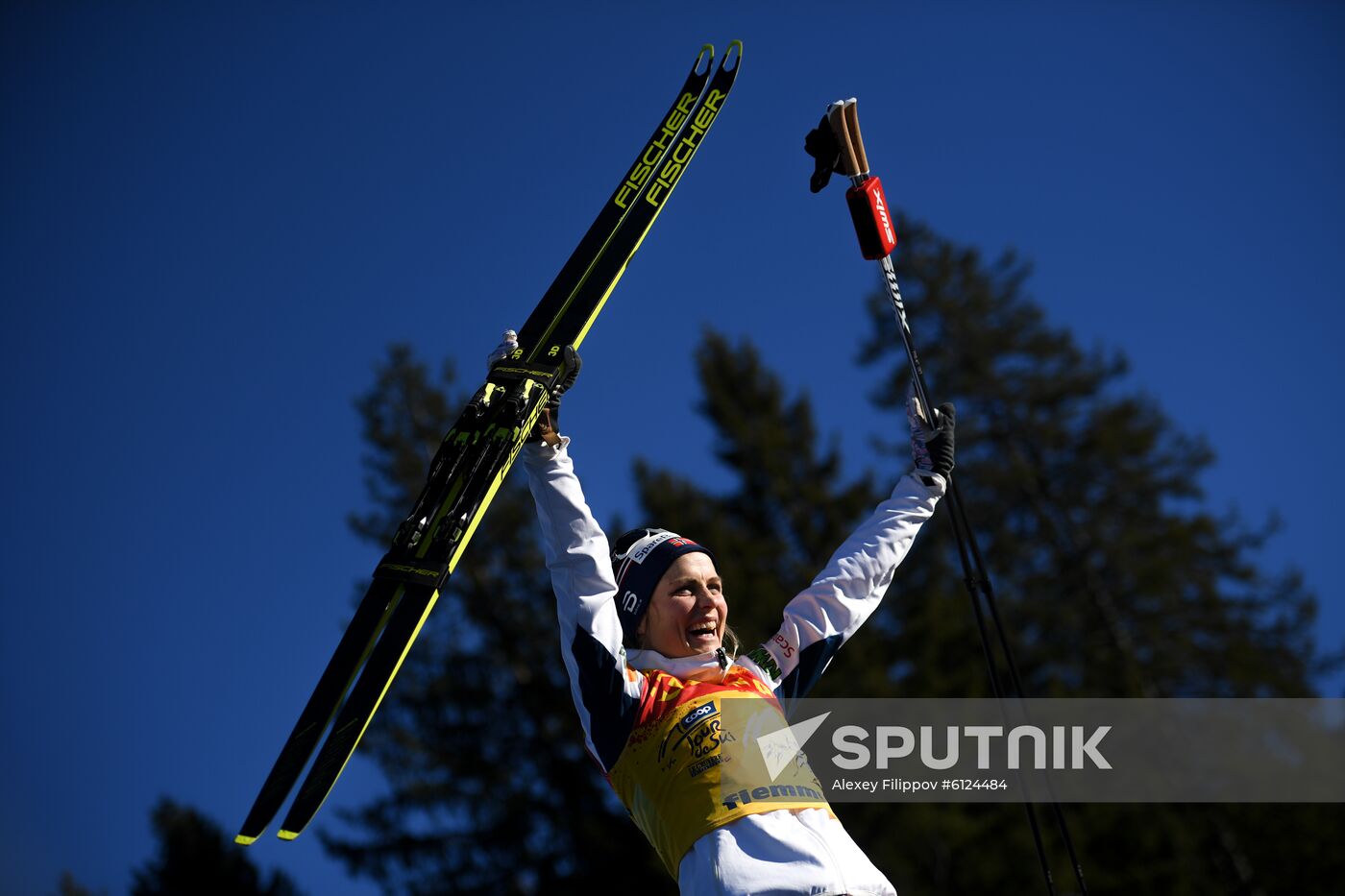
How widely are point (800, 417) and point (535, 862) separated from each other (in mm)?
8370

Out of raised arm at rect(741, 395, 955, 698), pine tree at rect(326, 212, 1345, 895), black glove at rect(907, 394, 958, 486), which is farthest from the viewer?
pine tree at rect(326, 212, 1345, 895)

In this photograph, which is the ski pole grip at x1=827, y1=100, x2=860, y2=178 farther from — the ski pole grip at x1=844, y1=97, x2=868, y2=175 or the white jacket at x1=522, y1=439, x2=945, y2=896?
the white jacket at x1=522, y1=439, x2=945, y2=896

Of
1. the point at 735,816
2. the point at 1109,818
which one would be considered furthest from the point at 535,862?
the point at 735,816

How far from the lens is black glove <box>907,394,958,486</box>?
163 inches

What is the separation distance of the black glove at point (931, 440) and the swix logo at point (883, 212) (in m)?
0.71

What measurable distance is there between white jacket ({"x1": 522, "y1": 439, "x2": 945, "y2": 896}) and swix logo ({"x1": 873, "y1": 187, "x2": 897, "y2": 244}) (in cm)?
110

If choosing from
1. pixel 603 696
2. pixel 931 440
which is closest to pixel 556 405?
pixel 603 696

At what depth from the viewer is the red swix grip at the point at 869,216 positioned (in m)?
4.52

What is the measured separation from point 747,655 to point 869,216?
6.27ft

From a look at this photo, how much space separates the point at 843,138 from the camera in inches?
177

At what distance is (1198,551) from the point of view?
20.7 m

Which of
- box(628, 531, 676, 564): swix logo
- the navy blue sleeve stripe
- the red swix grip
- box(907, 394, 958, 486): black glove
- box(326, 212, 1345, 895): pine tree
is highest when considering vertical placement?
box(326, 212, 1345, 895): pine tree

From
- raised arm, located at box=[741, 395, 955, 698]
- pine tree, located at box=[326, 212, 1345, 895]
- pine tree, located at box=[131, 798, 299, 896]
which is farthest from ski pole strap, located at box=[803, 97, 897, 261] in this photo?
pine tree, located at box=[131, 798, 299, 896]

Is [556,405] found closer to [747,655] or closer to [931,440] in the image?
[747,655]
